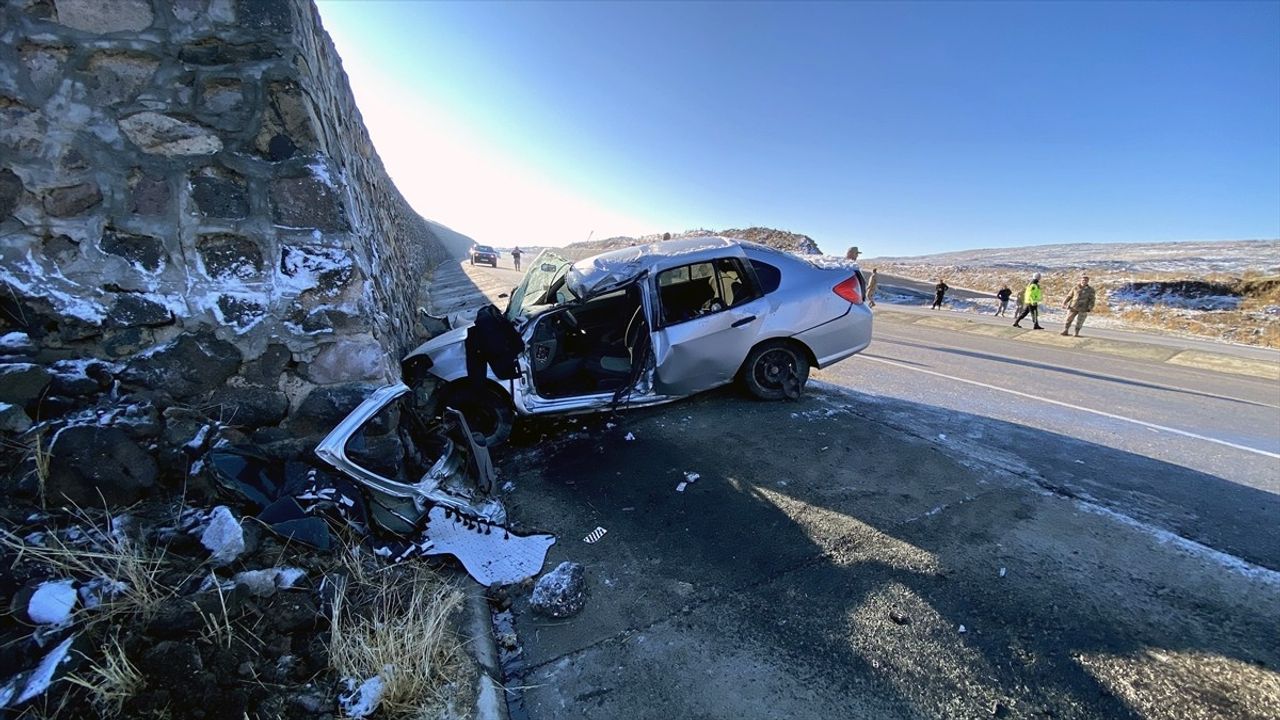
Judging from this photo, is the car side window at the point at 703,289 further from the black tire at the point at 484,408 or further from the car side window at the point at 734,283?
the black tire at the point at 484,408

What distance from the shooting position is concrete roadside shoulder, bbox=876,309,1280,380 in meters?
9.13

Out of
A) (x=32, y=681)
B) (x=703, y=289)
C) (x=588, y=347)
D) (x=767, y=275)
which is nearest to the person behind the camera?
(x=32, y=681)

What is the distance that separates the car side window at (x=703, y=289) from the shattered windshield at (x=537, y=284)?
118cm

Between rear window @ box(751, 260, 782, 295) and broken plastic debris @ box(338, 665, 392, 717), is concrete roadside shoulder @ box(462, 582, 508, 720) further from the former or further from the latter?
rear window @ box(751, 260, 782, 295)

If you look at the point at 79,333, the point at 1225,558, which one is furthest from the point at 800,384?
the point at 79,333

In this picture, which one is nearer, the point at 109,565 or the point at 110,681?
the point at 110,681

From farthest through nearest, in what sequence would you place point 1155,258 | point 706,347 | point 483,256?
point 1155,258
point 483,256
point 706,347

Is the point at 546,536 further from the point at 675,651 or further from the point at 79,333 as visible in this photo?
the point at 79,333

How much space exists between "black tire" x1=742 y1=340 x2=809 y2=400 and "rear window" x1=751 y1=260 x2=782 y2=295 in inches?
25.9

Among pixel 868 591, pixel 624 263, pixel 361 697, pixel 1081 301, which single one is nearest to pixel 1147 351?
pixel 1081 301

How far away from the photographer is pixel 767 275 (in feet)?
16.0

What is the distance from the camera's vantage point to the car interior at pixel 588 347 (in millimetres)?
4504

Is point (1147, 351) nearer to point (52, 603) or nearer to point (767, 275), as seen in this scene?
point (767, 275)

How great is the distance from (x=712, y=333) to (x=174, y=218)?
153 inches
